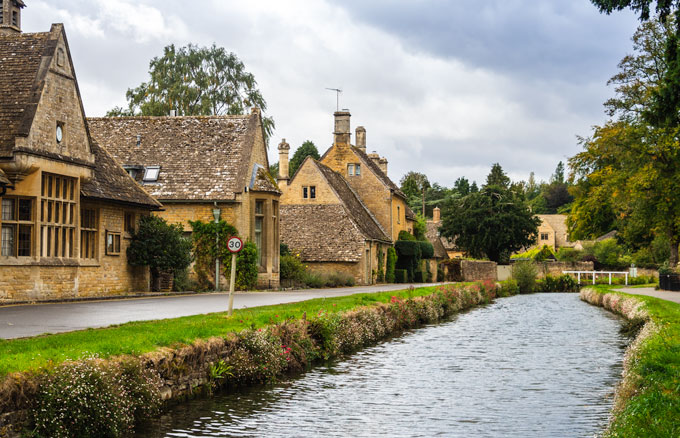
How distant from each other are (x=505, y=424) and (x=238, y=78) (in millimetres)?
50510

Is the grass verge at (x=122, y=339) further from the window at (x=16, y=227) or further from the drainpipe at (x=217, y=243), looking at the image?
the drainpipe at (x=217, y=243)

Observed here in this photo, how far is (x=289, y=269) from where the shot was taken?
40.8 metres

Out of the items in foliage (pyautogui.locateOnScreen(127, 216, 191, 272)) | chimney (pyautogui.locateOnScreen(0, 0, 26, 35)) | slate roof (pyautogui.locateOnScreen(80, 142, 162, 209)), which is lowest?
foliage (pyautogui.locateOnScreen(127, 216, 191, 272))

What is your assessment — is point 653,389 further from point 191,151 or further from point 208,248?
point 191,151

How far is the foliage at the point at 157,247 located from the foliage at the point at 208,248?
4.51 m

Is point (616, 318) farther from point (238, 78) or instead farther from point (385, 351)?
point (238, 78)

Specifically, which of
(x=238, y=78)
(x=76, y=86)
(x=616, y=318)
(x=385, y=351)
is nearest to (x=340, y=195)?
(x=238, y=78)

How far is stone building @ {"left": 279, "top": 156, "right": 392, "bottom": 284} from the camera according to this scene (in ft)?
162

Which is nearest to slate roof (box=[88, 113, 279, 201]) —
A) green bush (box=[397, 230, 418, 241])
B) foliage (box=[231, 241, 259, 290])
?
foliage (box=[231, 241, 259, 290])

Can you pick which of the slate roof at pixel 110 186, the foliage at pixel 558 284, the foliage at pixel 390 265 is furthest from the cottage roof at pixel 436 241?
the slate roof at pixel 110 186

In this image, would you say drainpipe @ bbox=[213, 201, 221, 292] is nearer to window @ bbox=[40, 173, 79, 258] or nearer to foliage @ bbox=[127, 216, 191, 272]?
foliage @ bbox=[127, 216, 191, 272]

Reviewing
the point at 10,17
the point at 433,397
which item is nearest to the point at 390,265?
the point at 10,17

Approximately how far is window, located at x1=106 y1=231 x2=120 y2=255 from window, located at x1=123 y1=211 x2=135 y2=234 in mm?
752

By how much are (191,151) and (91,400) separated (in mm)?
29651
